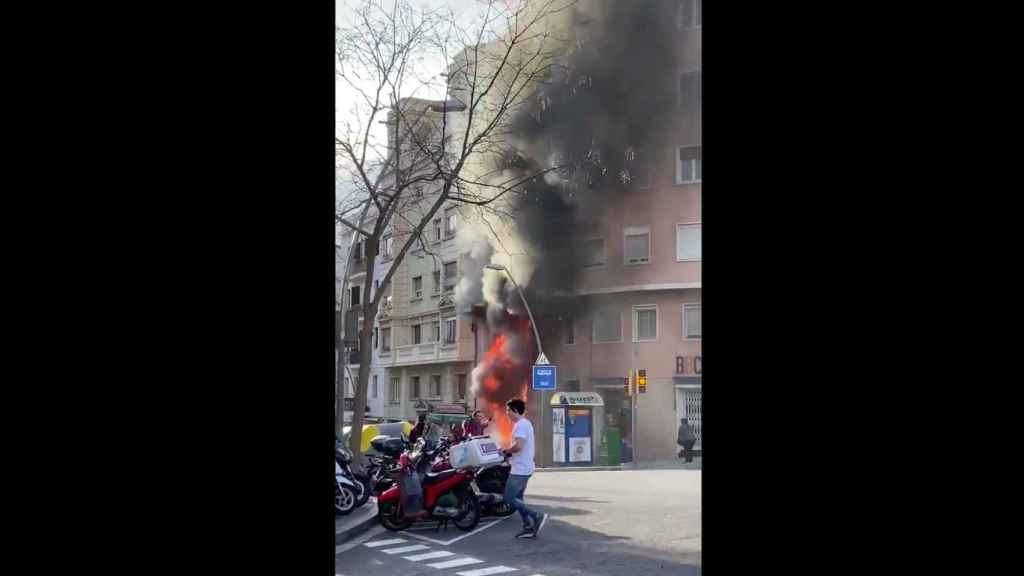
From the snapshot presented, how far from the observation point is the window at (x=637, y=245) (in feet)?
21.6

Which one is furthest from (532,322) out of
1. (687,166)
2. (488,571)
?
(488,571)

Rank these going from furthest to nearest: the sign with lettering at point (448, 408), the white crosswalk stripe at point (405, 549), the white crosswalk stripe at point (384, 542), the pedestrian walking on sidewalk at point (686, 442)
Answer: the pedestrian walking on sidewalk at point (686, 442), the sign with lettering at point (448, 408), the white crosswalk stripe at point (384, 542), the white crosswalk stripe at point (405, 549)

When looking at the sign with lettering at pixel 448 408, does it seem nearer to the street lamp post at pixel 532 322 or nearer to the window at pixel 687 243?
the street lamp post at pixel 532 322

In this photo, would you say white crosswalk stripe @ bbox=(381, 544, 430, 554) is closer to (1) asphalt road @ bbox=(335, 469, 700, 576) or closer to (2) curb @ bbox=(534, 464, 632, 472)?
(1) asphalt road @ bbox=(335, 469, 700, 576)

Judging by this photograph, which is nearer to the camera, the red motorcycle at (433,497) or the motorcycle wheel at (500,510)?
the red motorcycle at (433,497)

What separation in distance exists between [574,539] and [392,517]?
0.93m

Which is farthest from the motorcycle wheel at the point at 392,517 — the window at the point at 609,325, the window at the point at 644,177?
the window at the point at 644,177

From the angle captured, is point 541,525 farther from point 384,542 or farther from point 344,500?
point 344,500

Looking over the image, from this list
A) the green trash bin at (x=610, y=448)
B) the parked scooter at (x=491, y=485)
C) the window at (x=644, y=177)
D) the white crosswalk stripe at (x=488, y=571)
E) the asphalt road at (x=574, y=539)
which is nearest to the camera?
the white crosswalk stripe at (x=488, y=571)

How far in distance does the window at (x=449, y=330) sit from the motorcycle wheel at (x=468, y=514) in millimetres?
1333

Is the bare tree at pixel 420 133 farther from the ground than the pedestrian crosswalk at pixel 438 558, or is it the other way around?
the bare tree at pixel 420 133
